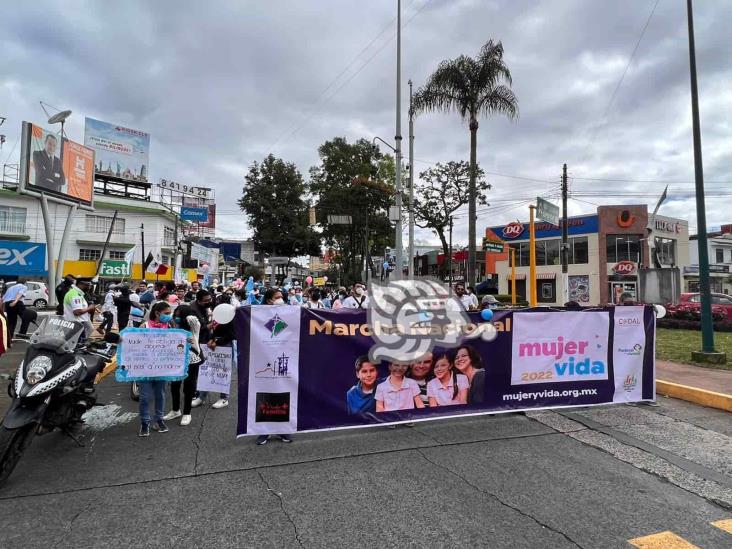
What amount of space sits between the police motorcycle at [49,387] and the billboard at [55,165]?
22035 millimetres

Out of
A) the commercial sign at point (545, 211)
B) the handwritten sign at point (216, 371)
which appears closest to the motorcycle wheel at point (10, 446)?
the handwritten sign at point (216, 371)

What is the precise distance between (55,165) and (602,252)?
37579 millimetres

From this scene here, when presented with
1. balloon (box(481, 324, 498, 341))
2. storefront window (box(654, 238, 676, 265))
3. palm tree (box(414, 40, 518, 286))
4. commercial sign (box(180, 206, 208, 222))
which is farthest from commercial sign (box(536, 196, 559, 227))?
commercial sign (box(180, 206, 208, 222))

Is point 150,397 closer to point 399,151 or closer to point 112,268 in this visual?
point 399,151

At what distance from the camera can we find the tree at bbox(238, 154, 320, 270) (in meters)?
52.2

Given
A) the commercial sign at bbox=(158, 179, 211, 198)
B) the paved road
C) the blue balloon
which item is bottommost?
the paved road

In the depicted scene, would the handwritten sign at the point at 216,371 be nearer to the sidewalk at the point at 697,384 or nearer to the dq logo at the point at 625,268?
the sidewalk at the point at 697,384

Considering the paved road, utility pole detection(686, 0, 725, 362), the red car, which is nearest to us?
the paved road

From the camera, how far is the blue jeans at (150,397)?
5.19 metres

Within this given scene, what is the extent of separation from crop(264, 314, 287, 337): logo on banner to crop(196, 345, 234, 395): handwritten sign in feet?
4.76

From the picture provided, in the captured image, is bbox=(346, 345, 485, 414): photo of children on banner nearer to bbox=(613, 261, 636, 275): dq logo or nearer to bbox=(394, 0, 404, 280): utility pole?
bbox=(394, 0, 404, 280): utility pole

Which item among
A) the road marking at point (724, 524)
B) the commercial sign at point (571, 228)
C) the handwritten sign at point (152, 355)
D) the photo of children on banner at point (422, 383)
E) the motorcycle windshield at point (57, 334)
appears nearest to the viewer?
the road marking at point (724, 524)

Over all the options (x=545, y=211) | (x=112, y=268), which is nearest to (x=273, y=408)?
(x=545, y=211)

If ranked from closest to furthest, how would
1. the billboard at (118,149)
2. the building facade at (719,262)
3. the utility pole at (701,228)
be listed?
the utility pole at (701,228), the billboard at (118,149), the building facade at (719,262)
